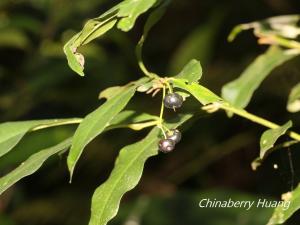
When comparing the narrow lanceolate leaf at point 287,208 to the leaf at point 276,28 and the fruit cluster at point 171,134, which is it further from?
the leaf at point 276,28

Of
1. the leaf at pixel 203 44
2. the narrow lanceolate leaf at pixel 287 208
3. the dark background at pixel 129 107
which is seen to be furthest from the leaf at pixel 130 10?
the leaf at pixel 203 44

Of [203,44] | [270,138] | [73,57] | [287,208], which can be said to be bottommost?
[203,44]

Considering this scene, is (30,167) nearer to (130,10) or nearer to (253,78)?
(130,10)

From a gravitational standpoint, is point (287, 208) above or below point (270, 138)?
below

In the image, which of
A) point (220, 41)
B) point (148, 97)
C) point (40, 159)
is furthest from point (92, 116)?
point (220, 41)

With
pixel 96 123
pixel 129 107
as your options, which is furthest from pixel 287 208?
pixel 129 107

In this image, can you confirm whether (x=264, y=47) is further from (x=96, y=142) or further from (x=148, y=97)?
(x=96, y=142)
